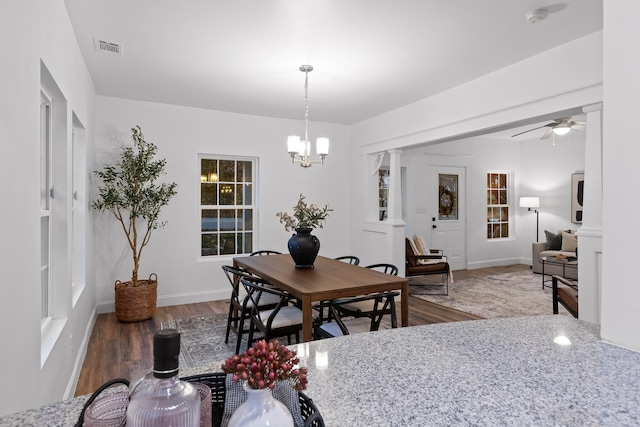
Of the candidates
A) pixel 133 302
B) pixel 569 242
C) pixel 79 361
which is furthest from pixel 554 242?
pixel 79 361

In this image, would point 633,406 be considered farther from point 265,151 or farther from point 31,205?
point 265,151

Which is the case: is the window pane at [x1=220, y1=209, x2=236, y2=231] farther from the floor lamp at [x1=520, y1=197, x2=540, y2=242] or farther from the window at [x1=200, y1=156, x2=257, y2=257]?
the floor lamp at [x1=520, y1=197, x2=540, y2=242]

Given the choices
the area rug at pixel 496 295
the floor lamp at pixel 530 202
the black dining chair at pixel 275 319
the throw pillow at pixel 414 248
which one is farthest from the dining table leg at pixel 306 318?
the floor lamp at pixel 530 202

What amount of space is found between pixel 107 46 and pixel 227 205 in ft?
8.88

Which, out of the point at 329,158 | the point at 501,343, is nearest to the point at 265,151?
the point at 329,158

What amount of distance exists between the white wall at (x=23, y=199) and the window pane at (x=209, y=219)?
3.15 meters

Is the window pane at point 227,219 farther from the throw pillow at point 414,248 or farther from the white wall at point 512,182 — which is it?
the white wall at point 512,182

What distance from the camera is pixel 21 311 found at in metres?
1.53

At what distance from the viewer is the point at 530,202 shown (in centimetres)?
775

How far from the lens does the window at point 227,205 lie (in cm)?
542

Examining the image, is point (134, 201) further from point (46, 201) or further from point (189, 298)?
point (46, 201)

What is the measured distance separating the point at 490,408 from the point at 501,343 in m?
0.46

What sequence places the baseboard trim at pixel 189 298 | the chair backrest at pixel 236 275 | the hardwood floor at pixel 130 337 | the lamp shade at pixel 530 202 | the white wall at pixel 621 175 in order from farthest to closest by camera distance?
the lamp shade at pixel 530 202 < the baseboard trim at pixel 189 298 < the chair backrest at pixel 236 275 < the hardwood floor at pixel 130 337 < the white wall at pixel 621 175

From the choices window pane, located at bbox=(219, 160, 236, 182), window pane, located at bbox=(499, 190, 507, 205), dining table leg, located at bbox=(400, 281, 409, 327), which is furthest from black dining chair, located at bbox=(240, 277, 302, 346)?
window pane, located at bbox=(499, 190, 507, 205)
